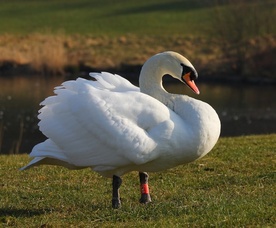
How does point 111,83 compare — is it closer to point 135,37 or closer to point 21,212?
point 21,212

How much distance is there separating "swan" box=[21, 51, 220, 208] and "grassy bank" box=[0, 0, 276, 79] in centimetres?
2655

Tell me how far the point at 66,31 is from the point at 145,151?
43390 mm

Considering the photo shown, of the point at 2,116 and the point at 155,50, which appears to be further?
the point at 155,50

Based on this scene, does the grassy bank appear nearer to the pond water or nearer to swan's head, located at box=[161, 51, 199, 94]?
the pond water

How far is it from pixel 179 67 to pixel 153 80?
322mm

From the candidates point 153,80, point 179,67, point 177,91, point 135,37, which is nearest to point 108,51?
point 135,37

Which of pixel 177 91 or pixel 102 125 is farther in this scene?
pixel 177 91

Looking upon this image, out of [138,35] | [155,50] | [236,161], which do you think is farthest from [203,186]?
[138,35]

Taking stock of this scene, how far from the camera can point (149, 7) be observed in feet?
194

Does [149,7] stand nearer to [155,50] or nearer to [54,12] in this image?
[54,12]

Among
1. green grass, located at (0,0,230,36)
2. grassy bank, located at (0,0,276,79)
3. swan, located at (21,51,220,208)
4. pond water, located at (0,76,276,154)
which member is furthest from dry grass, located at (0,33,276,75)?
swan, located at (21,51,220,208)

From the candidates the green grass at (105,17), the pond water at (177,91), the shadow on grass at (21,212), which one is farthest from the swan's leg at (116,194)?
the green grass at (105,17)

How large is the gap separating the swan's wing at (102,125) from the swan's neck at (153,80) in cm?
39

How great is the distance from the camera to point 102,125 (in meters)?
6.34
